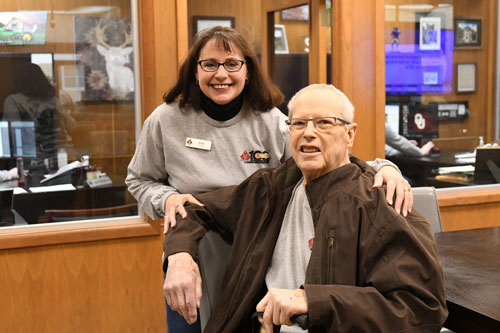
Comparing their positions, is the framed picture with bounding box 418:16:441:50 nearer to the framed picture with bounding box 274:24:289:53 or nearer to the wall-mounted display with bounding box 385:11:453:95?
the wall-mounted display with bounding box 385:11:453:95

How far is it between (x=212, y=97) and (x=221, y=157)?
0.22 metres

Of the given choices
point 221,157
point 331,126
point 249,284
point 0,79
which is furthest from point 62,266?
point 331,126

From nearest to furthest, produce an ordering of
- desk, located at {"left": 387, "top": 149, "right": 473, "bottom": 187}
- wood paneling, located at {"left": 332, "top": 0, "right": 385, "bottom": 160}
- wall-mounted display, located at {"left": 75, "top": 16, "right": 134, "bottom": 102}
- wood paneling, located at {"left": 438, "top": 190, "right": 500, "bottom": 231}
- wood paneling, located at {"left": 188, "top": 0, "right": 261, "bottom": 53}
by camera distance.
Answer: wall-mounted display, located at {"left": 75, "top": 16, "right": 134, "bottom": 102} → wood paneling, located at {"left": 332, "top": 0, "right": 385, "bottom": 160} → wood paneling, located at {"left": 438, "top": 190, "right": 500, "bottom": 231} → desk, located at {"left": 387, "top": 149, "right": 473, "bottom": 187} → wood paneling, located at {"left": 188, "top": 0, "right": 261, "bottom": 53}

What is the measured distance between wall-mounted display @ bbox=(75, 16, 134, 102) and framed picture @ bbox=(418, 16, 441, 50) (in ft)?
6.56

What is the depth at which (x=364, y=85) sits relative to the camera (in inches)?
153

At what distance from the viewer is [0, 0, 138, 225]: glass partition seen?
132 inches

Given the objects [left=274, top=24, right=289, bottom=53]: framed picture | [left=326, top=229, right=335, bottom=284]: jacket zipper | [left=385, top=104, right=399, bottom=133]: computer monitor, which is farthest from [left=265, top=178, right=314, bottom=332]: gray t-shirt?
[left=274, top=24, right=289, bottom=53]: framed picture

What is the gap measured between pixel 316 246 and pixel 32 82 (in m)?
2.26

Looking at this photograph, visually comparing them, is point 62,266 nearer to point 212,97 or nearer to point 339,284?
point 212,97

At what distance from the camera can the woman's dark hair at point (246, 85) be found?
7.39 feet

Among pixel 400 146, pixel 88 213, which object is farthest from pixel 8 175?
pixel 400 146

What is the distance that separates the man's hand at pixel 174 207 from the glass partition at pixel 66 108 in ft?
4.80

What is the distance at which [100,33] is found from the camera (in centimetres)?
346

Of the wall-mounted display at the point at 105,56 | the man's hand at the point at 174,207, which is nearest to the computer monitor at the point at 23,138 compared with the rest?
the wall-mounted display at the point at 105,56
